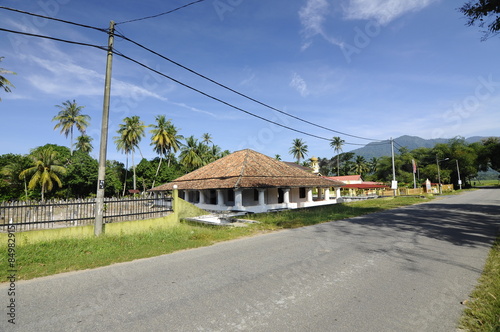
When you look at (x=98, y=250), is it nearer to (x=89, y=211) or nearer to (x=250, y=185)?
(x=89, y=211)

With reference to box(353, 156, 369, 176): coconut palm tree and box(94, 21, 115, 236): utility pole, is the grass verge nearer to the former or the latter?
box(94, 21, 115, 236): utility pole

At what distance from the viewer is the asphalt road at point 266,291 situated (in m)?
3.54

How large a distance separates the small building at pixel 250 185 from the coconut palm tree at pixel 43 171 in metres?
19.6

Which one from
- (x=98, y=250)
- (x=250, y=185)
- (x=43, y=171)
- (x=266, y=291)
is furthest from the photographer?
(x=43, y=171)

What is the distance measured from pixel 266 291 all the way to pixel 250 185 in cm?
1583

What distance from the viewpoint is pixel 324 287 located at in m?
4.70

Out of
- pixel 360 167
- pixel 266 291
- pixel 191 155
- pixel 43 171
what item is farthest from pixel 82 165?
pixel 360 167

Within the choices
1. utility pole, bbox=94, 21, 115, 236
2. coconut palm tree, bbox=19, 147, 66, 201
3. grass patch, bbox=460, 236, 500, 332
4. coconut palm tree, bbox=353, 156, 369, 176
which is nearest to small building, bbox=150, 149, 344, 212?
utility pole, bbox=94, 21, 115, 236

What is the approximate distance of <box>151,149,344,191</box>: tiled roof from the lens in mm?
21859

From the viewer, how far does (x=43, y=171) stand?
38.0 m

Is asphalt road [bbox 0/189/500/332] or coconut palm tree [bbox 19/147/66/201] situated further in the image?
coconut palm tree [bbox 19/147/66/201]

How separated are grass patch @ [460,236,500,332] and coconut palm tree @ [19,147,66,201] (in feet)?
154

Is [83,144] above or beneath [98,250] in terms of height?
above

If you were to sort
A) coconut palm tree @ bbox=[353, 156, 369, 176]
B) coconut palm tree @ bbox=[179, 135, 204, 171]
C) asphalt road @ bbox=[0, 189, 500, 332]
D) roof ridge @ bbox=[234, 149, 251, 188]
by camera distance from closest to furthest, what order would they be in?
asphalt road @ bbox=[0, 189, 500, 332] < roof ridge @ bbox=[234, 149, 251, 188] < coconut palm tree @ bbox=[179, 135, 204, 171] < coconut palm tree @ bbox=[353, 156, 369, 176]
